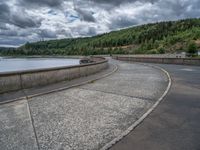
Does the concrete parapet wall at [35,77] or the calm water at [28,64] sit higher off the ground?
the concrete parapet wall at [35,77]

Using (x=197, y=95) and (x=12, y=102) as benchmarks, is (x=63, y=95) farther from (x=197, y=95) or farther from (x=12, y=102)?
(x=197, y=95)

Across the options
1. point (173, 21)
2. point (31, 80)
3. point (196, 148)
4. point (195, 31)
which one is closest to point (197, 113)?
point (196, 148)

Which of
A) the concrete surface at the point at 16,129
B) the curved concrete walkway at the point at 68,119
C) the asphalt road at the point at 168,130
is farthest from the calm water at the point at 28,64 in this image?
the asphalt road at the point at 168,130

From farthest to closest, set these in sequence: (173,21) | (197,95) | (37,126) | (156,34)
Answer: (173,21) → (156,34) → (197,95) → (37,126)

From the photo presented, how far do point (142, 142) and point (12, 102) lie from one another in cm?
527

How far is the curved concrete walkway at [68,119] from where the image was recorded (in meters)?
3.71

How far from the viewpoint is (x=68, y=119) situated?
4988 mm

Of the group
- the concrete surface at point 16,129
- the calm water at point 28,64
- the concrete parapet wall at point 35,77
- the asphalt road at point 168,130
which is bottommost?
the calm water at point 28,64

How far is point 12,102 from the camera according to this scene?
666 centimetres

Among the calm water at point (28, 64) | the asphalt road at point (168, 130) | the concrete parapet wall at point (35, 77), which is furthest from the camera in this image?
the calm water at point (28, 64)

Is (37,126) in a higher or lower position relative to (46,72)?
lower

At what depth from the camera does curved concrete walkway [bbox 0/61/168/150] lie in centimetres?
371

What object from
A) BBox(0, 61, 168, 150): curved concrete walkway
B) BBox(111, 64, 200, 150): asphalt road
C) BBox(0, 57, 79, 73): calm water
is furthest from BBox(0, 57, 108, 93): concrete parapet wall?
BBox(0, 57, 79, 73): calm water

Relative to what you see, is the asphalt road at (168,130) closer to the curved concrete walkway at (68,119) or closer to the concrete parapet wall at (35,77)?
the curved concrete walkway at (68,119)
